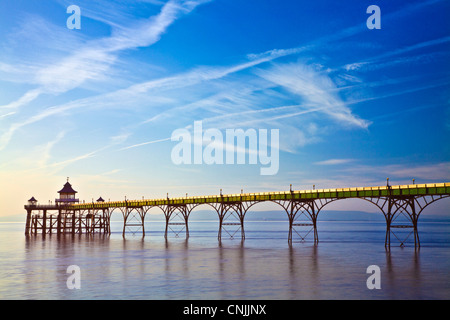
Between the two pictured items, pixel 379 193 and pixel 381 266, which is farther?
pixel 379 193

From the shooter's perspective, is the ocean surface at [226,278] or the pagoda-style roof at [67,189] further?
the pagoda-style roof at [67,189]

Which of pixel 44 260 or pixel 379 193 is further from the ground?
pixel 379 193

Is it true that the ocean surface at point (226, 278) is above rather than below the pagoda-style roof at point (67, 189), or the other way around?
below

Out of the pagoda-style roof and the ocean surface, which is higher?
the pagoda-style roof

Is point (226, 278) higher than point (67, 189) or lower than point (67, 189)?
lower

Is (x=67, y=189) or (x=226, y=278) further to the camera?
(x=67, y=189)

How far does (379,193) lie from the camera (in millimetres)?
52250

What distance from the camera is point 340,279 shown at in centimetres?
3216

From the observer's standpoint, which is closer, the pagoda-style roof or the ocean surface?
the ocean surface
